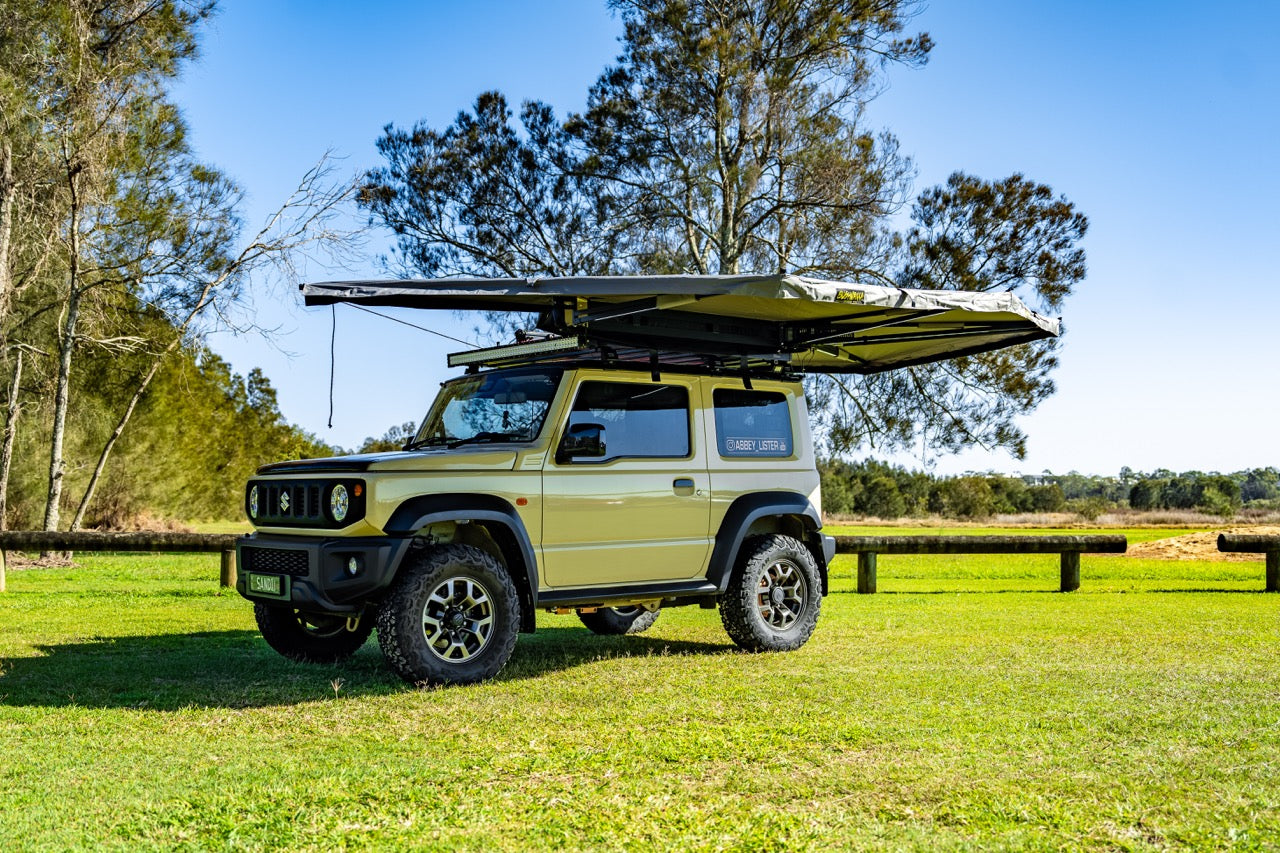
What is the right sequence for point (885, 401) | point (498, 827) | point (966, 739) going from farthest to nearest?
point (885, 401), point (966, 739), point (498, 827)

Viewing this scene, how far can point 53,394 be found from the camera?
2486 cm

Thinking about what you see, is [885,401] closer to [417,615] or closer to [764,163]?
[764,163]

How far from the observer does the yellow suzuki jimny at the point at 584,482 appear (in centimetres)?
705

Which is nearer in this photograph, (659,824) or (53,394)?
(659,824)

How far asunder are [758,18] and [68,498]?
20246mm

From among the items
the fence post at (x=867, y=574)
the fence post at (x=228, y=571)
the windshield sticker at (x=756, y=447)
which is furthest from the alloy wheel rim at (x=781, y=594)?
the fence post at (x=228, y=571)

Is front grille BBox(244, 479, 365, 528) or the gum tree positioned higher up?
the gum tree

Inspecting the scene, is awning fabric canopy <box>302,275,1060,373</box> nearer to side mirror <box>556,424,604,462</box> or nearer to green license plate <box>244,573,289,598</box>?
side mirror <box>556,424,604,462</box>

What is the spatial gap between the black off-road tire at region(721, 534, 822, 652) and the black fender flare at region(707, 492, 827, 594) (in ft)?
0.52

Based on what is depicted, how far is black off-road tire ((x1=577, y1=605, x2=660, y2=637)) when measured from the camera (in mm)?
10070

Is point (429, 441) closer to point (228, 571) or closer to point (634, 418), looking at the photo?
point (634, 418)

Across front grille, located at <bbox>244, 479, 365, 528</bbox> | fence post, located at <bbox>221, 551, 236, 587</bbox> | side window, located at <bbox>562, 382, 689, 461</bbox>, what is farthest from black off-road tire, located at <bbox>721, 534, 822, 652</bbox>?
fence post, located at <bbox>221, 551, 236, 587</bbox>

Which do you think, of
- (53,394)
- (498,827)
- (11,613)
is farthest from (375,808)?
(53,394)

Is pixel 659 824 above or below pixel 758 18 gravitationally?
below
